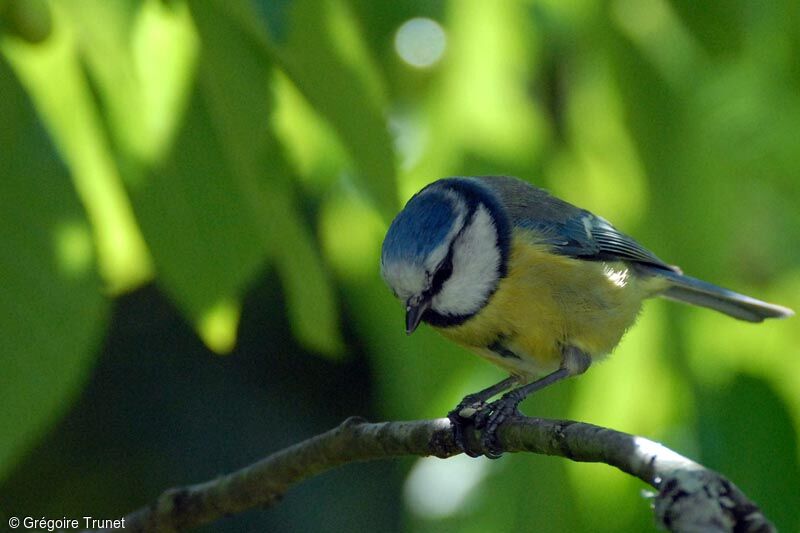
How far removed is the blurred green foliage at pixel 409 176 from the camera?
114cm

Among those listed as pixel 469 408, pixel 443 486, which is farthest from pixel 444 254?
pixel 443 486

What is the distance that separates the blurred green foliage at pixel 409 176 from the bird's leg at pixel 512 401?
0.06 meters

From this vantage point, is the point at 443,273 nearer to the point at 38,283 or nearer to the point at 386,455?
the point at 386,455

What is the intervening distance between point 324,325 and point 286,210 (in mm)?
150

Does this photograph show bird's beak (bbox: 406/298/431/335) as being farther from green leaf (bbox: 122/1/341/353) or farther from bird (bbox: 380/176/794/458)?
green leaf (bbox: 122/1/341/353)

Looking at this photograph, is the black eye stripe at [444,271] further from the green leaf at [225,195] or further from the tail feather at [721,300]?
the green leaf at [225,195]

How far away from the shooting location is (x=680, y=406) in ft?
5.15

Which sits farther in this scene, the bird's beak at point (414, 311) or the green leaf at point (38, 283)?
the bird's beak at point (414, 311)

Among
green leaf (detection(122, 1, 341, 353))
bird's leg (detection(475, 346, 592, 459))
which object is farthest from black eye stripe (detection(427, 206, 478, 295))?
green leaf (detection(122, 1, 341, 353))

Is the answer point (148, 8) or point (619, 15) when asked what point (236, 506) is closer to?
point (148, 8)

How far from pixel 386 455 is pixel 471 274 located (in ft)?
1.94

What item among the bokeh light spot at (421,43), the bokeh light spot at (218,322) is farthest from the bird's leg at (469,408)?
the bokeh light spot at (421,43)

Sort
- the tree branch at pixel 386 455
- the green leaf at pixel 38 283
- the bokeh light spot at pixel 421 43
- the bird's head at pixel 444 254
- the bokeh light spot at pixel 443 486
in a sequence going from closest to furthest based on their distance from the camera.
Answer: the tree branch at pixel 386 455 < the green leaf at pixel 38 283 < the bokeh light spot at pixel 421 43 < the bokeh light spot at pixel 443 486 < the bird's head at pixel 444 254

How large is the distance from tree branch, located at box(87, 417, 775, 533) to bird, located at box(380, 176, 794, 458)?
0.26 m
